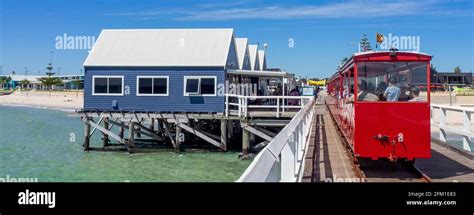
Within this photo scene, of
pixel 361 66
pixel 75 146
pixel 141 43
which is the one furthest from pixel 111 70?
pixel 361 66

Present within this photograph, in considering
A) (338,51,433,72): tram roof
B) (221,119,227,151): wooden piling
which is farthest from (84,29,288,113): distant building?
(338,51,433,72): tram roof

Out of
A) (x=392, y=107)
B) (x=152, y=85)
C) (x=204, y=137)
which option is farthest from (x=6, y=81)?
(x=392, y=107)

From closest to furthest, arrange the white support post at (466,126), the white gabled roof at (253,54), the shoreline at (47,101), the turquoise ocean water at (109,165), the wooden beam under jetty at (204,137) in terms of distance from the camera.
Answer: the white support post at (466,126) → the turquoise ocean water at (109,165) → the wooden beam under jetty at (204,137) → the white gabled roof at (253,54) → the shoreline at (47,101)

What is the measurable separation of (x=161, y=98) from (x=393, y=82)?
1692cm

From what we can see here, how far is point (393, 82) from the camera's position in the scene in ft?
28.6

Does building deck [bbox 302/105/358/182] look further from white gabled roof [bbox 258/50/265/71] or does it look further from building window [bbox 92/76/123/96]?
white gabled roof [bbox 258/50/265/71]

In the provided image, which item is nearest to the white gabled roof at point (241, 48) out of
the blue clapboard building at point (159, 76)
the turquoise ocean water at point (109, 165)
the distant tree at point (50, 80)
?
the blue clapboard building at point (159, 76)

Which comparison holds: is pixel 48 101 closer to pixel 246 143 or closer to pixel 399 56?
pixel 246 143

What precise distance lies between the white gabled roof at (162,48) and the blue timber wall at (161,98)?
31cm

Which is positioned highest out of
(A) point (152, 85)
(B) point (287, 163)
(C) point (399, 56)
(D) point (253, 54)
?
(D) point (253, 54)

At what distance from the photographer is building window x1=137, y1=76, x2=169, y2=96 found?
24.4 metres

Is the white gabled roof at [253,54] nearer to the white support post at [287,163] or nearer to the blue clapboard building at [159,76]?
the blue clapboard building at [159,76]

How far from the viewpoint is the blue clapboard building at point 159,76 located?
24.2 meters

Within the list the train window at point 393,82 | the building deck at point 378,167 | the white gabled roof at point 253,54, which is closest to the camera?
the building deck at point 378,167
